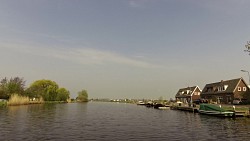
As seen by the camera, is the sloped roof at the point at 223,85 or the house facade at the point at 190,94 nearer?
the sloped roof at the point at 223,85

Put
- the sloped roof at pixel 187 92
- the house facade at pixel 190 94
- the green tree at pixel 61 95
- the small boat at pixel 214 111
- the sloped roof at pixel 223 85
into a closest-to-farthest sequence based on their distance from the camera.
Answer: the small boat at pixel 214 111
the sloped roof at pixel 223 85
the house facade at pixel 190 94
the sloped roof at pixel 187 92
the green tree at pixel 61 95

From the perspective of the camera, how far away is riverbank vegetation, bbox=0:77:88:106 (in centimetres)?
10669

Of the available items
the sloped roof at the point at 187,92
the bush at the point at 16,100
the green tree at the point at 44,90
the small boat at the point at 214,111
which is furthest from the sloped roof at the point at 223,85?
the green tree at the point at 44,90

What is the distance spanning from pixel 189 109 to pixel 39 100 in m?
85.7

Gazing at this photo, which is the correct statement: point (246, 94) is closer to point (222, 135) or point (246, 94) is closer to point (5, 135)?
point (222, 135)

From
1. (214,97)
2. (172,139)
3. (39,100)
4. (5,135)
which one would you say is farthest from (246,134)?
(39,100)

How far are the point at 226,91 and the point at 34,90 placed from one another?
4210 inches

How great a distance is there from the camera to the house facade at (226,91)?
92125 millimetres

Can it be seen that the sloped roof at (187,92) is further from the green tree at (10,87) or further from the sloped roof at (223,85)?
the green tree at (10,87)

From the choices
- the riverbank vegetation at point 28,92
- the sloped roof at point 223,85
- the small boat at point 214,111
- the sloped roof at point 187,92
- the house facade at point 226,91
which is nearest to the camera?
the small boat at point 214,111

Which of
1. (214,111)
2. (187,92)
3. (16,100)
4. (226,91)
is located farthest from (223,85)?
(16,100)

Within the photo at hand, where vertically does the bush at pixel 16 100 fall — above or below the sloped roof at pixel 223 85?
below

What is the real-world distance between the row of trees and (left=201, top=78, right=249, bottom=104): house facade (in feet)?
273

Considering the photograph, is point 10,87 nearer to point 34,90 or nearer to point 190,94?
point 34,90
